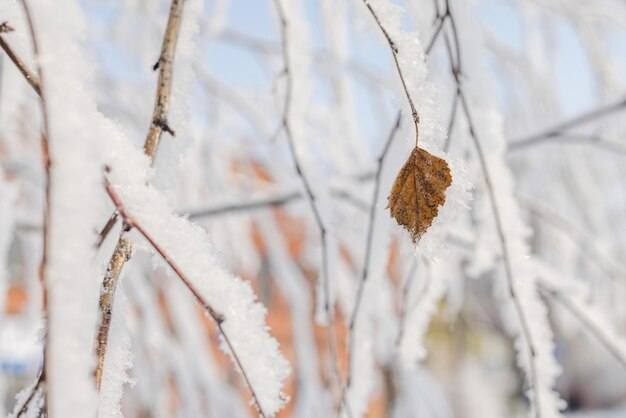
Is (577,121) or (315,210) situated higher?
(577,121)

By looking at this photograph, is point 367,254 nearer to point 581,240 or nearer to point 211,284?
point 211,284

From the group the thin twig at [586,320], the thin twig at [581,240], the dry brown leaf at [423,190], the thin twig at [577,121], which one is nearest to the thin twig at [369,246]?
the dry brown leaf at [423,190]

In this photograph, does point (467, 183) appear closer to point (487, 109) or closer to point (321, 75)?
point (487, 109)

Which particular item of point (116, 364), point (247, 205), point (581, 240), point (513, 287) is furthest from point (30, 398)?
point (581, 240)

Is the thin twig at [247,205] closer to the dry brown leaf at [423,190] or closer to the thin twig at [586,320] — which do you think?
the thin twig at [586,320]

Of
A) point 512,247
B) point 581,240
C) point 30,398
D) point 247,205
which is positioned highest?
point 247,205

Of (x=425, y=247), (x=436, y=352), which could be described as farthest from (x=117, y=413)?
(x=436, y=352)

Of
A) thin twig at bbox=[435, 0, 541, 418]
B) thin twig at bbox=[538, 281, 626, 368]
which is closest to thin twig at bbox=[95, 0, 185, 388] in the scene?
thin twig at bbox=[435, 0, 541, 418]
